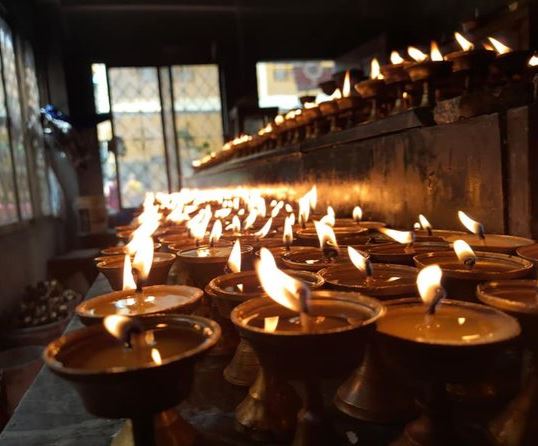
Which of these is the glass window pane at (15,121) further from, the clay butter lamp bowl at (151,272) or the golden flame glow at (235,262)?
the golden flame glow at (235,262)

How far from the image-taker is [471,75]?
2373 millimetres

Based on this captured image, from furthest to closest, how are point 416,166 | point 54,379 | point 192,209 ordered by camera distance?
point 192,209 → point 416,166 → point 54,379

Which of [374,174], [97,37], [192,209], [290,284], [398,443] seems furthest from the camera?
[97,37]

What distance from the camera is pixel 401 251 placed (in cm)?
167

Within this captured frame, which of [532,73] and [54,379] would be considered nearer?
[54,379]

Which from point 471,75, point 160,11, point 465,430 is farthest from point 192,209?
point 160,11

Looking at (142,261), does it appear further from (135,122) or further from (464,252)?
(135,122)

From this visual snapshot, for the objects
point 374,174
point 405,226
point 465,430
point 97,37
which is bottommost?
point 465,430

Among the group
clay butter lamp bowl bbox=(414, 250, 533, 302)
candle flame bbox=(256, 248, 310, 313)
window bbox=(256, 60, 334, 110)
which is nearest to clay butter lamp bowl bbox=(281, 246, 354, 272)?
clay butter lamp bowl bbox=(414, 250, 533, 302)

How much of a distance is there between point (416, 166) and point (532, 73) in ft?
2.37

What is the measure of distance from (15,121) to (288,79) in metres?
7.67

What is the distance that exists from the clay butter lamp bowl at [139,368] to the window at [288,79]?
13495 mm

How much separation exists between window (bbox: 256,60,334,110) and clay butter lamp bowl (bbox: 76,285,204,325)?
13152 millimetres

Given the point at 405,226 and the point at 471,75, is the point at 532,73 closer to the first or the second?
the point at 471,75
